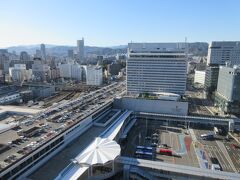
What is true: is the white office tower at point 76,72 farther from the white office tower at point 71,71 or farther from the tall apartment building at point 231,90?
the tall apartment building at point 231,90

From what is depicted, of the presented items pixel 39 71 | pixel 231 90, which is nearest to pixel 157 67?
pixel 231 90

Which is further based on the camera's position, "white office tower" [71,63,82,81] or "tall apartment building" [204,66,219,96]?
"white office tower" [71,63,82,81]

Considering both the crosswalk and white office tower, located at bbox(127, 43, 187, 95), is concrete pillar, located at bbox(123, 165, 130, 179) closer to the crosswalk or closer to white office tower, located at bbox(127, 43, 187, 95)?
the crosswalk

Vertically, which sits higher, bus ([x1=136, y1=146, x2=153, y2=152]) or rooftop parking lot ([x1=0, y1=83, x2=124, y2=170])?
rooftop parking lot ([x1=0, y1=83, x2=124, y2=170])

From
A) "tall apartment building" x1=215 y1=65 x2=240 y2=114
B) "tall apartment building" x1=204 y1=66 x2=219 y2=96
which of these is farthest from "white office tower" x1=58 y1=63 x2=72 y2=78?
"tall apartment building" x1=215 y1=65 x2=240 y2=114

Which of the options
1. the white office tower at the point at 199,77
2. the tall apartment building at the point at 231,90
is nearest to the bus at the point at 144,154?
the tall apartment building at the point at 231,90

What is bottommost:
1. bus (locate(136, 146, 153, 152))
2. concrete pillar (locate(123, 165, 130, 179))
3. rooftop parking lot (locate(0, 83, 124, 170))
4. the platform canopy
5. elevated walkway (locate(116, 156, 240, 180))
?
bus (locate(136, 146, 153, 152))

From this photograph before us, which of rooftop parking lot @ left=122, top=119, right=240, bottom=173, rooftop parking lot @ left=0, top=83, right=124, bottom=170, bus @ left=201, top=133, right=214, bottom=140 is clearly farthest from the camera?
bus @ left=201, top=133, right=214, bottom=140

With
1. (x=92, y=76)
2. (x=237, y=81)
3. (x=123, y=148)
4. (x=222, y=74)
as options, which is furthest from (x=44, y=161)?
(x=92, y=76)
